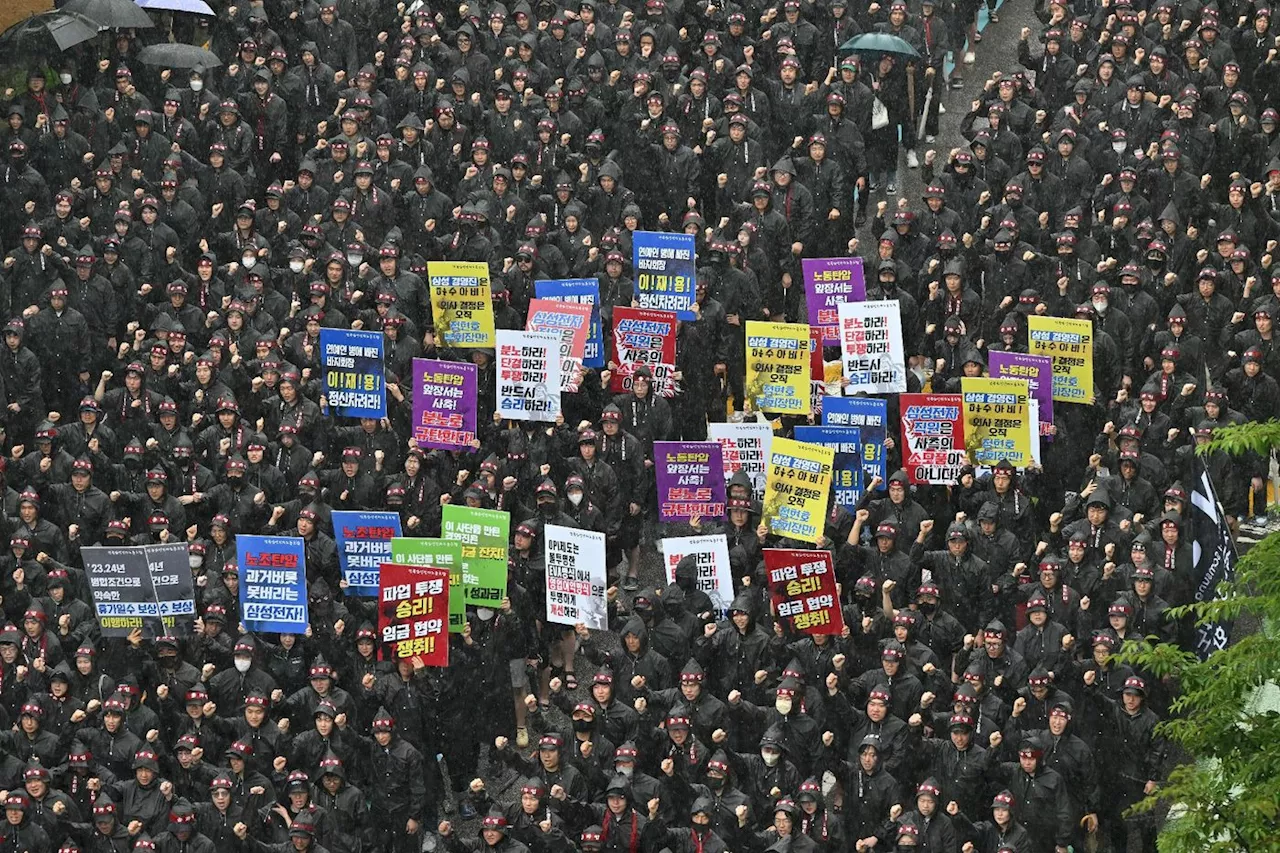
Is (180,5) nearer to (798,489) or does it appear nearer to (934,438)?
(798,489)

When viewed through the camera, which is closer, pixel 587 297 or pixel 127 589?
pixel 127 589

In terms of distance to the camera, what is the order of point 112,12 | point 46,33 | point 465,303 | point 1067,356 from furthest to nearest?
point 112,12 → point 46,33 → point 465,303 → point 1067,356

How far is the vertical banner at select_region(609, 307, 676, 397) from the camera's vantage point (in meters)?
28.3

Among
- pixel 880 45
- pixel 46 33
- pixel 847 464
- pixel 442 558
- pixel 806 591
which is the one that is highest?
pixel 46 33

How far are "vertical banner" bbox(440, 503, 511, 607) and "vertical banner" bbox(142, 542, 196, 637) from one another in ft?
7.54

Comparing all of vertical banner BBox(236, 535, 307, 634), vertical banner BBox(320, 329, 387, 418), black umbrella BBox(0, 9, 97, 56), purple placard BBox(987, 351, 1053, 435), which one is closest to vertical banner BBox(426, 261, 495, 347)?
vertical banner BBox(320, 329, 387, 418)

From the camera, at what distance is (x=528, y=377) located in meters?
28.0

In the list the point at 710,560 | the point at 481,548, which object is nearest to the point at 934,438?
the point at 710,560

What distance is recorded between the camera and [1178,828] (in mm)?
19438

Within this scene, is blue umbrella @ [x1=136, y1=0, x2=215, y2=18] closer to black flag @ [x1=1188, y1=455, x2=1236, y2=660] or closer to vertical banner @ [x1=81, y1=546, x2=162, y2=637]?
vertical banner @ [x1=81, y1=546, x2=162, y2=637]

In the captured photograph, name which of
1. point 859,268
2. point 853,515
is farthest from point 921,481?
point 859,268

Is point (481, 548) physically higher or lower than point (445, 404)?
lower

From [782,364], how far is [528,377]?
97.7 inches

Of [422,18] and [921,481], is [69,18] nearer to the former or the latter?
[422,18]
